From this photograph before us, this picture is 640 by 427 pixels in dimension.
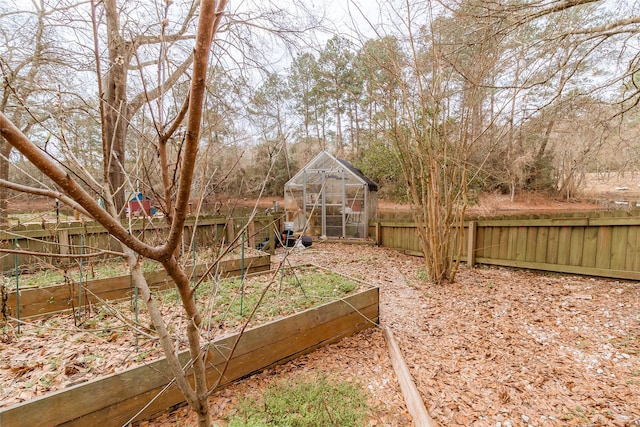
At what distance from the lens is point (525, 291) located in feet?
12.7

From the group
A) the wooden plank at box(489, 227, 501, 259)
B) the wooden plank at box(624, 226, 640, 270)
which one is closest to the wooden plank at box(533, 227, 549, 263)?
the wooden plank at box(489, 227, 501, 259)

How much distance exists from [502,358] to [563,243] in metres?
3.18

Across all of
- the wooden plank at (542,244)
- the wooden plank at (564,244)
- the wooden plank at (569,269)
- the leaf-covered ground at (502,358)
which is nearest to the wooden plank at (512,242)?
the wooden plank at (569,269)

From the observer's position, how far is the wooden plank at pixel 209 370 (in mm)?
1489

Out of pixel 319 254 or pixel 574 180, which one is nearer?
pixel 319 254

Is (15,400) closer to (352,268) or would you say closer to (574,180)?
(352,268)

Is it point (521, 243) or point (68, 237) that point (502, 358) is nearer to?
point (521, 243)

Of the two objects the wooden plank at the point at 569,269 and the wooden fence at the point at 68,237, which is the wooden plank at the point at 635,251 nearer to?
the wooden plank at the point at 569,269

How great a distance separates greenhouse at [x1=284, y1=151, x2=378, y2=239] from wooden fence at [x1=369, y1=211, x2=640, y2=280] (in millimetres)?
3512

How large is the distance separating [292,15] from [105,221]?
13.9 ft

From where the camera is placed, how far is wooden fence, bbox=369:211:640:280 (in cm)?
387

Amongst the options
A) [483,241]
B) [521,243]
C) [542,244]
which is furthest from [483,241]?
[542,244]

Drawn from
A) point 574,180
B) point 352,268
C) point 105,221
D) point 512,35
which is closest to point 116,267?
point 352,268

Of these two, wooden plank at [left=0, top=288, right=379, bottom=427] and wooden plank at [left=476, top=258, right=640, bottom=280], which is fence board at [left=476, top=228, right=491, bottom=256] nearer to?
wooden plank at [left=476, top=258, right=640, bottom=280]
